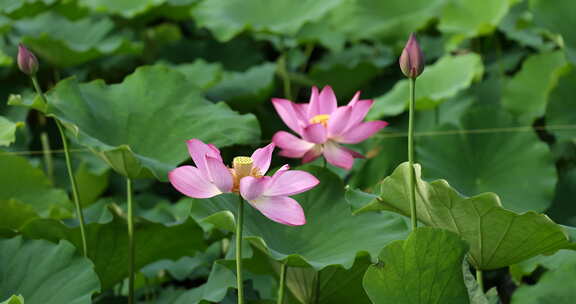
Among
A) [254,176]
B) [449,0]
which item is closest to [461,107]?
[449,0]

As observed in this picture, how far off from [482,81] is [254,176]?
137 centimetres

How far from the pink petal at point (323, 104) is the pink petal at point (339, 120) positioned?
5 cm

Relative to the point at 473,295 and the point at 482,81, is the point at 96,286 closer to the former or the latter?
the point at 473,295

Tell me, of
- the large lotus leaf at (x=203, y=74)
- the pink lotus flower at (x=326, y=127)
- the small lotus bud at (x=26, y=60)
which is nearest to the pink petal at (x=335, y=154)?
the pink lotus flower at (x=326, y=127)

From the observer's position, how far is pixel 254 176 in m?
0.88

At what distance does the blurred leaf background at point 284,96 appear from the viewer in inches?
48.6

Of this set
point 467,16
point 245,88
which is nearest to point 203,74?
point 245,88

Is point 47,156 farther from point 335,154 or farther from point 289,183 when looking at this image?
point 289,183

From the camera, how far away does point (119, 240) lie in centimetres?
117

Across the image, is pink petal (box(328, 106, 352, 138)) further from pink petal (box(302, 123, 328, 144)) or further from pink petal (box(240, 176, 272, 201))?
pink petal (box(240, 176, 272, 201))

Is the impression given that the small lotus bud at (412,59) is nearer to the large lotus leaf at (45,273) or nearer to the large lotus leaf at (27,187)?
the large lotus leaf at (45,273)

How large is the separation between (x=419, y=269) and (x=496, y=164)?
0.87 m

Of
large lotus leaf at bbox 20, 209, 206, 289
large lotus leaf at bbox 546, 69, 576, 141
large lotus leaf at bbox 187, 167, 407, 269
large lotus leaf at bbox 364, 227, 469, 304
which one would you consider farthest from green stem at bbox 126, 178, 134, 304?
large lotus leaf at bbox 546, 69, 576, 141

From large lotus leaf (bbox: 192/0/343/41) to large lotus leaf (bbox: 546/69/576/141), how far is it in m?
0.54
